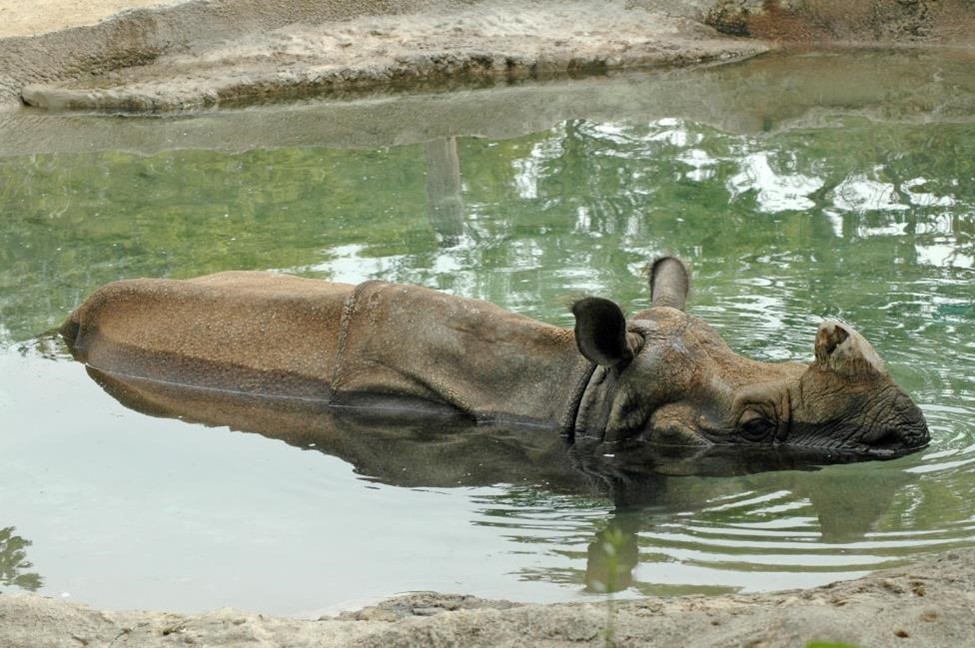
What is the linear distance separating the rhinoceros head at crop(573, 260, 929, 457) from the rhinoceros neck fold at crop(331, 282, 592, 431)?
0.22 m

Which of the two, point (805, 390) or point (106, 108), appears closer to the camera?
point (805, 390)

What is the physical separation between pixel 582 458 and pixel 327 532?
4.57 feet

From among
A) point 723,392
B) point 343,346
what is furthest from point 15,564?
point 723,392

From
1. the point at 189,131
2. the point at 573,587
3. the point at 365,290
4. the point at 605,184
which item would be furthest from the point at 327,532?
the point at 189,131

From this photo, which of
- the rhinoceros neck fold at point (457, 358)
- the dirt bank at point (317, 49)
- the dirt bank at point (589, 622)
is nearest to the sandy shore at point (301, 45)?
the dirt bank at point (317, 49)

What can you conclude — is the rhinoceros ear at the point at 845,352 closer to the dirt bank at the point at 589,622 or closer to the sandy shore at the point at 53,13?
the dirt bank at the point at 589,622

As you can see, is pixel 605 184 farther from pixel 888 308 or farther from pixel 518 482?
pixel 518 482

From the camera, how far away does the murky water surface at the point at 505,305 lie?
6004 millimetres

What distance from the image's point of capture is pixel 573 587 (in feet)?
18.5

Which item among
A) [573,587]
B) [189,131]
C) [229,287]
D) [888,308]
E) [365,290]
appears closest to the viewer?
[573,587]

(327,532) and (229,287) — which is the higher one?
(229,287)

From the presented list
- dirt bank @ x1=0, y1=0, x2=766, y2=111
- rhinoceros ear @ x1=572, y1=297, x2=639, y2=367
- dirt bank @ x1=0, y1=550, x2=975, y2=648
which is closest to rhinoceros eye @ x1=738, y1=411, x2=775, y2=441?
rhinoceros ear @ x1=572, y1=297, x2=639, y2=367

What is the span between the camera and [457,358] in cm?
766

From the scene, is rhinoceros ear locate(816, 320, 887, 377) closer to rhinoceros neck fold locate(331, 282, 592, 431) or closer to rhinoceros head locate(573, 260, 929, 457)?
rhinoceros head locate(573, 260, 929, 457)
